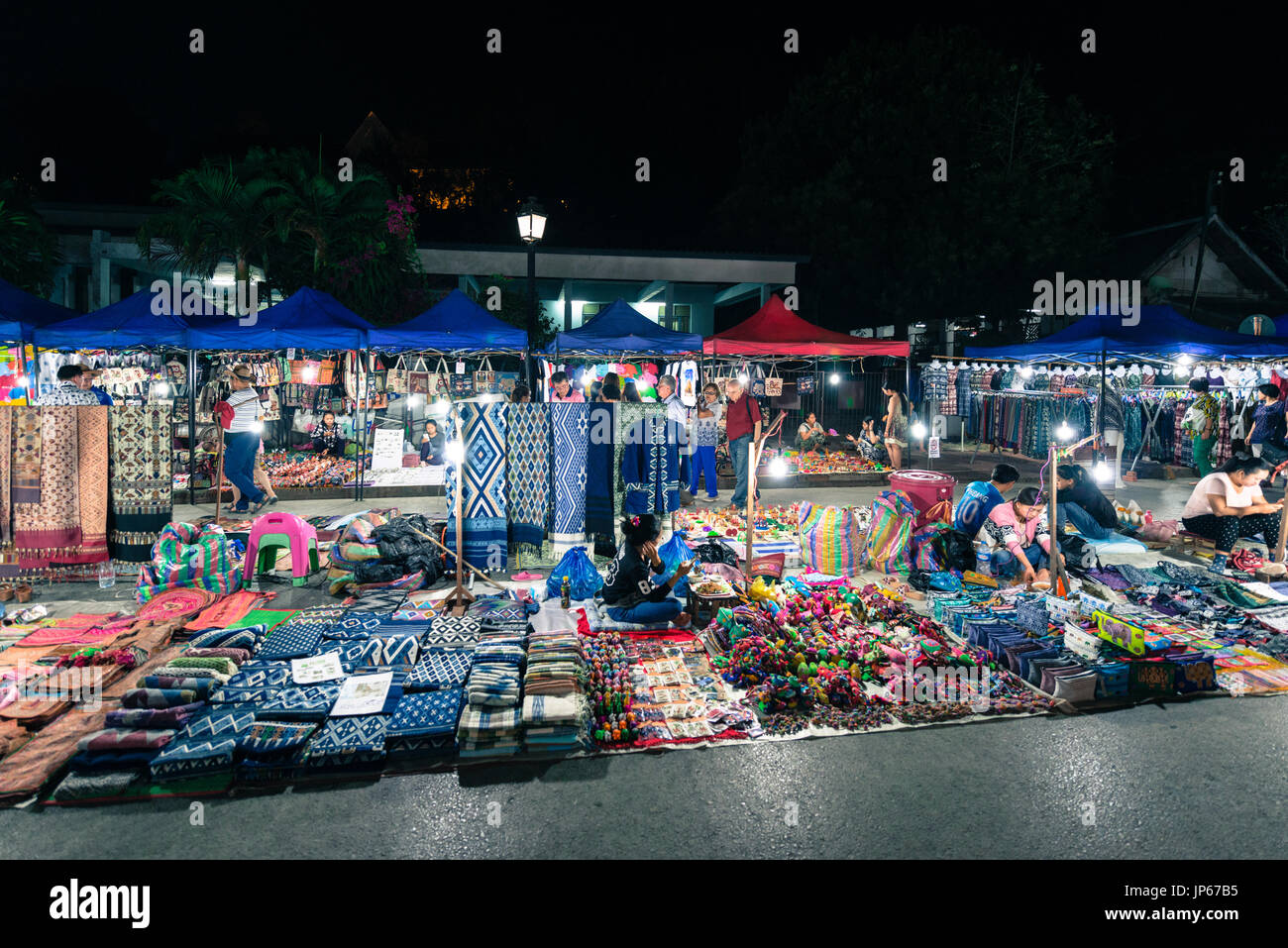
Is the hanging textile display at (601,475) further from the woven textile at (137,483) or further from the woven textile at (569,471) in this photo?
the woven textile at (137,483)

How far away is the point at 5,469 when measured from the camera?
6.89 metres

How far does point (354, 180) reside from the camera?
1728 cm

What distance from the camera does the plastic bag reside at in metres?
6.50

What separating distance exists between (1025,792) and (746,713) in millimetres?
1450

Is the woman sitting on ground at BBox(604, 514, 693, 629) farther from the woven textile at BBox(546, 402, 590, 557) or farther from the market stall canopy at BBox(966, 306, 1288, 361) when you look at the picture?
the market stall canopy at BBox(966, 306, 1288, 361)

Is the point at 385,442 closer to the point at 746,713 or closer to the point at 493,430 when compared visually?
the point at 493,430

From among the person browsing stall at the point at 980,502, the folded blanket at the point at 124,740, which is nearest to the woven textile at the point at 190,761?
the folded blanket at the point at 124,740

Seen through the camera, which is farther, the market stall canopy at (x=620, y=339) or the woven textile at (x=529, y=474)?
the market stall canopy at (x=620, y=339)

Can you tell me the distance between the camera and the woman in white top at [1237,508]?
309 inches

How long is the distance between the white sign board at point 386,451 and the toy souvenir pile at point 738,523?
528 cm

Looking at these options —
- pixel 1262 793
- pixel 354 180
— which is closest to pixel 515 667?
pixel 1262 793

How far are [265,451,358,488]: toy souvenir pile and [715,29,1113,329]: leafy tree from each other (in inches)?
614

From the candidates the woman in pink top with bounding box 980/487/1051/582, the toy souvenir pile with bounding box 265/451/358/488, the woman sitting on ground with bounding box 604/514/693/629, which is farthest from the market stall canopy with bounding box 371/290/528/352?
the woman in pink top with bounding box 980/487/1051/582

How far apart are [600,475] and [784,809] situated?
4.28 m
